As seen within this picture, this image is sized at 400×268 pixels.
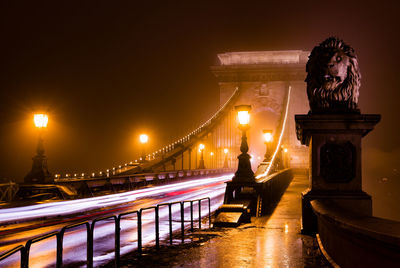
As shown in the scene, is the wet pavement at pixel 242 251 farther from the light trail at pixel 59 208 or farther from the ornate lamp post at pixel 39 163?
the ornate lamp post at pixel 39 163

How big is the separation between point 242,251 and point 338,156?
1966 millimetres

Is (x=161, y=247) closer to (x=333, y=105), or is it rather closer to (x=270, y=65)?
(x=333, y=105)

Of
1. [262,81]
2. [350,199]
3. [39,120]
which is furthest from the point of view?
[262,81]

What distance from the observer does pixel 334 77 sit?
21.9 ft

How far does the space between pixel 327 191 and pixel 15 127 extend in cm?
4873

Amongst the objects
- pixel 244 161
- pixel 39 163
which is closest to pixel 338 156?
pixel 244 161

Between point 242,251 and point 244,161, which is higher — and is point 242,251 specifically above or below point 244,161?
below

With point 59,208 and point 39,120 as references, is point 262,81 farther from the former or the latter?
point 59,208

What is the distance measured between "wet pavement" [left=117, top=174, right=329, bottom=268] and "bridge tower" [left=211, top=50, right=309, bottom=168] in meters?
57.6

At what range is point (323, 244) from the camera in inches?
243

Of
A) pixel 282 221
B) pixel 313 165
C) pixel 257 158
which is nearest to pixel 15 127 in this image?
pixel 257 158

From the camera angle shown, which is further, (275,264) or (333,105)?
(333,105)

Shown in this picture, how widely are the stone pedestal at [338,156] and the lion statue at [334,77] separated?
0.25 m

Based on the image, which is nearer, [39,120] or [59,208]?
[59,208]
